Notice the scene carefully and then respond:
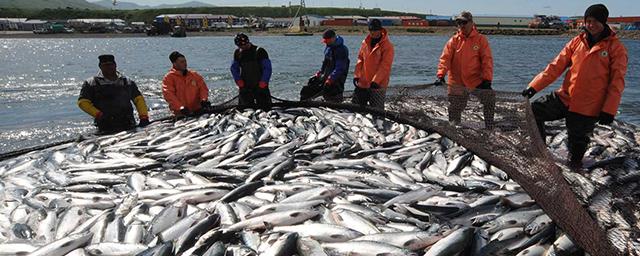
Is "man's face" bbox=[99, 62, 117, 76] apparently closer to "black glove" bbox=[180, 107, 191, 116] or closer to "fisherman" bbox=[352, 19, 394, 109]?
"black glove" bbox=[180, 107, 191, 116]

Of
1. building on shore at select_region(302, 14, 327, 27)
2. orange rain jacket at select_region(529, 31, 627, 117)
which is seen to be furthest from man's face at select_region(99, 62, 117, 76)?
building on shore at select_region(302, 14, 327, 27)

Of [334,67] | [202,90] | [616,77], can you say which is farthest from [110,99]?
[616,77]

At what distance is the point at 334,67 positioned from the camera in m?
9.88

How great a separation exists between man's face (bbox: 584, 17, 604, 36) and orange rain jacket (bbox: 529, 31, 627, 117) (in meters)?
0.14

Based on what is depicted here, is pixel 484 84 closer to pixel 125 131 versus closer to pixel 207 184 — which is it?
pixel 207 184

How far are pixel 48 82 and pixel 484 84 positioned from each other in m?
21.4

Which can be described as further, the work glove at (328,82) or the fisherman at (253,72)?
the work glove at (328,82)

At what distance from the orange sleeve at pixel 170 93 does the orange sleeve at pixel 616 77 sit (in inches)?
272

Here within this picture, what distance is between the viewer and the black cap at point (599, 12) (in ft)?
16.8

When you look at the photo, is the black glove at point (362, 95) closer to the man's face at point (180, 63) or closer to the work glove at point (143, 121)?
the man's face at point (180, 63)

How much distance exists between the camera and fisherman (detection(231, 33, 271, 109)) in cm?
962

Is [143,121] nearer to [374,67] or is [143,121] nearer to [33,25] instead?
[374,67]

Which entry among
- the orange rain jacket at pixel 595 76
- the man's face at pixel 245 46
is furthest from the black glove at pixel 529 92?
the man's face at pixel 245 46

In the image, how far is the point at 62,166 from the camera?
674cm
